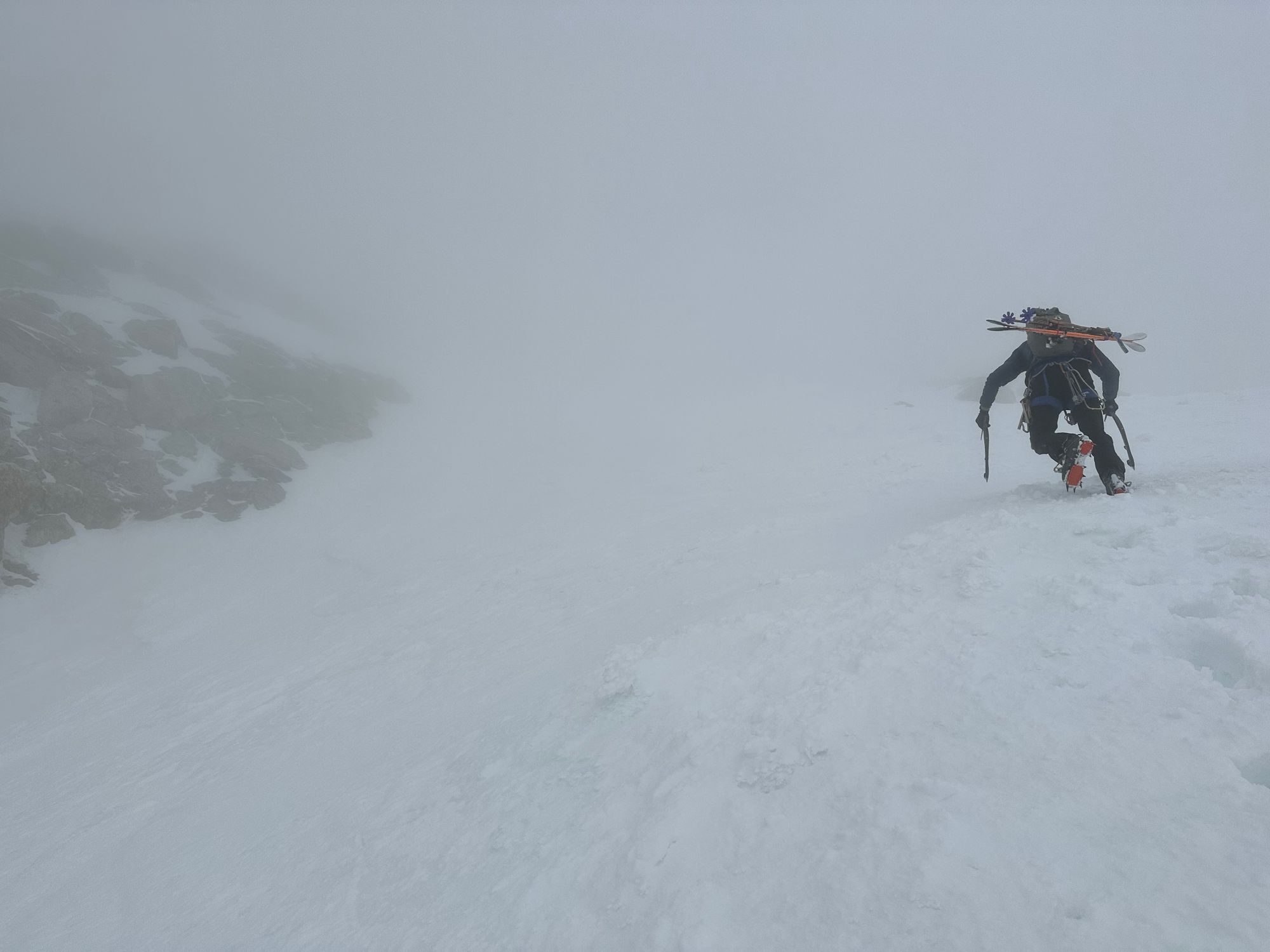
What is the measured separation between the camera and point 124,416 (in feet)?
74.0

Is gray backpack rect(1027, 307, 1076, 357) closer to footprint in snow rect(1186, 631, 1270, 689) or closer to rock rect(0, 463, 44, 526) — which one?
footprint in snow rect(1186, 631, 1270, 689)

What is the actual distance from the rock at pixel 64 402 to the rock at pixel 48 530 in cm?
441

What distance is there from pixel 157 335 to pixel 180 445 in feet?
30.3

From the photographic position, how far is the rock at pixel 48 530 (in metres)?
16.9

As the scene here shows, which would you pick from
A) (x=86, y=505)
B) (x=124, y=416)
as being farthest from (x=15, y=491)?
(x=124, y=416)

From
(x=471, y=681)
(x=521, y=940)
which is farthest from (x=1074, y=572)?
(x=471, y=681)

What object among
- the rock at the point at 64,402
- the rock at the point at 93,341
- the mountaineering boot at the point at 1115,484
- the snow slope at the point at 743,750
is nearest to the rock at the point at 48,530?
the rock at the point at 64,402

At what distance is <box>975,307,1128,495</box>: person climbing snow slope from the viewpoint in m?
6.76

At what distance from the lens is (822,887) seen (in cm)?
279

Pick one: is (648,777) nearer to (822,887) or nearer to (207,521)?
(822,887)

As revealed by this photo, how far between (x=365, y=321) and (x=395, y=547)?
53287 mm

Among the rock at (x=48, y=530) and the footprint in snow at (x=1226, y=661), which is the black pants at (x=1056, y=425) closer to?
the footprint in snow at (x=1226, y=661)

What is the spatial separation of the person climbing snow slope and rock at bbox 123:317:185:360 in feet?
115

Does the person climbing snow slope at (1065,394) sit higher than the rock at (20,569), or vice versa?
the person climbing snow slope at (1065,394)
